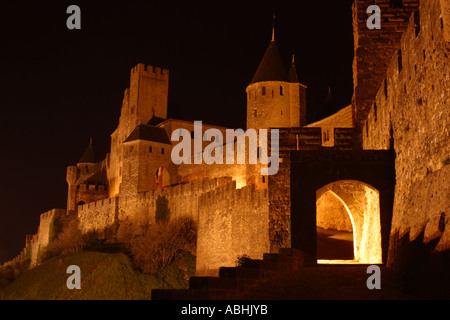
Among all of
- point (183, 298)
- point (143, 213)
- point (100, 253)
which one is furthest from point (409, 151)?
point (143, 213)

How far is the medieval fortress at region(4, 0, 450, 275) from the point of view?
10.5 m

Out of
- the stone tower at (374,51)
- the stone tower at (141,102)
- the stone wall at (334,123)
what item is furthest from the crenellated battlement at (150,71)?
the stone tower at (374,51)

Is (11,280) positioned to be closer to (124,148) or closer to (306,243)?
(124,148)

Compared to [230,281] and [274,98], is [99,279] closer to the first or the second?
[274,98]

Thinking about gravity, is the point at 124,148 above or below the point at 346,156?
above

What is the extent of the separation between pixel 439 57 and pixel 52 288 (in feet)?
88.1

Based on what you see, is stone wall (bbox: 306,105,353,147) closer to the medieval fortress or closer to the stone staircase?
the medieval fortress

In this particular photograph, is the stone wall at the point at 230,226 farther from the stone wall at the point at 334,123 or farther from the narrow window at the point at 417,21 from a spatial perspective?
the narrow window at the point at 417,21

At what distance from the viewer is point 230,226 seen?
2495 cm

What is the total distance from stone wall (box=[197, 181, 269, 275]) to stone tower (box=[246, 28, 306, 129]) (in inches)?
356

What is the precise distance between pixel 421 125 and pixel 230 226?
47.3 feet

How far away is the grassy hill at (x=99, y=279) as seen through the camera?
2828 centimetres

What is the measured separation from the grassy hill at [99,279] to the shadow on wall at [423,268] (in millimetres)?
17202

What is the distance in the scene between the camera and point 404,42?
41.1ft
